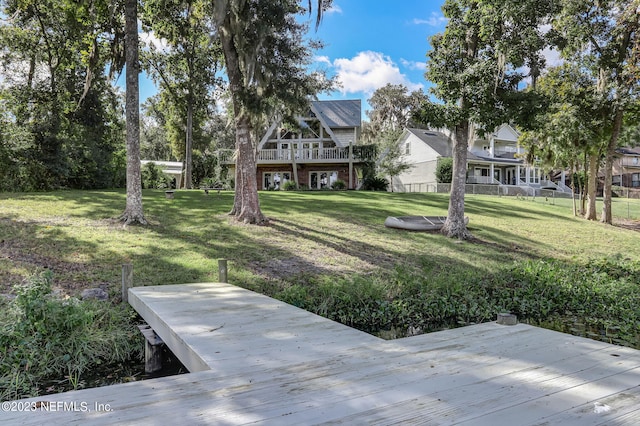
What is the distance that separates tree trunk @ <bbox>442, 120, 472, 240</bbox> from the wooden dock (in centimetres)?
807

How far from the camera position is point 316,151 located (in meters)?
28.7

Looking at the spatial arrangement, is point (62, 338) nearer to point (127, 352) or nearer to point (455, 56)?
point (127, 352)

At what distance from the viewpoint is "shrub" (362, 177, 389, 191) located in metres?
26.5

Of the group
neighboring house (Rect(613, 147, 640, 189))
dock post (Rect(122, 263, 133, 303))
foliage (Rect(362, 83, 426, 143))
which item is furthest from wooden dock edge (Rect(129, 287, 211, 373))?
neighboring house (Rect(613, 147, 640, 189))

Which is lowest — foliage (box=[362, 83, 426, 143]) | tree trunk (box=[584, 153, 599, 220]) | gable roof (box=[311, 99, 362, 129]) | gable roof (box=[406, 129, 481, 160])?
tree trunk (box=[584, 153, 599, 220])

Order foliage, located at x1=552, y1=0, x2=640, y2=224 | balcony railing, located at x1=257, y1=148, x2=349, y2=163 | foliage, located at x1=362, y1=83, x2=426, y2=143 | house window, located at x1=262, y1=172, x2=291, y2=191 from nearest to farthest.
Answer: foliage, located at x1=552, y1=0, x2=640, y2=224 < balcony railing, located at x1=257, y1=148, x2=349, y2=163 < house window, located at x1=262, y1=172, x2=291, y2=191 < foliage, located at x1=362, y1=83, x2=426, y2=143

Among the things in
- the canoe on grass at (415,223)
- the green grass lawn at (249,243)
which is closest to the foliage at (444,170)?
the green grass lawn at (249,243)

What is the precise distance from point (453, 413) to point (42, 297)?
16.4ft

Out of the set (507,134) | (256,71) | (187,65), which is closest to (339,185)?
(187,65)

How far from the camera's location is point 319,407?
2355mm

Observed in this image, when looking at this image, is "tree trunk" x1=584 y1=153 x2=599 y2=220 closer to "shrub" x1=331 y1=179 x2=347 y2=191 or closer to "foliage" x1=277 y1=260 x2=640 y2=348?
"foliage" x1=277 y1=260 x2=640 y2=348

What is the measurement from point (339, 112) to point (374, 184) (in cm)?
817

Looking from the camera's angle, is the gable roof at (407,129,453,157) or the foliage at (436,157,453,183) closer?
the foliage at (436,157,453,183)

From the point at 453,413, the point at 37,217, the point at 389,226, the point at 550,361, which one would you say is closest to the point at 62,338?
the point at 453,413
